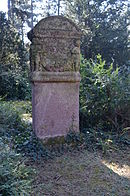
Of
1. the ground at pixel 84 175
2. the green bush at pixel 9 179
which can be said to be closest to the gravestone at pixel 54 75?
the ground at pixel 84 175

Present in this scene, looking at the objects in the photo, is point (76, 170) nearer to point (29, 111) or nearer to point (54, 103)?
point (54, 103)

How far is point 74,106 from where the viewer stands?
3852mm

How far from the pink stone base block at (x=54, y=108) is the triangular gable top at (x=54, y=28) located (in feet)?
2.43

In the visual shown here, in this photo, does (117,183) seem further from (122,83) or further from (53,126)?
(122,83)

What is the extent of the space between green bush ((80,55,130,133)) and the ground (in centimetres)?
97

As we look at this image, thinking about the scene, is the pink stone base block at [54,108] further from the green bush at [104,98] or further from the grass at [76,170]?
the green bush at [104,98]

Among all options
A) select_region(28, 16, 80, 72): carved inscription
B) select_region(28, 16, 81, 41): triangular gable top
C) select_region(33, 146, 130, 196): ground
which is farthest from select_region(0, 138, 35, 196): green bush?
select_region(28, 16, 81, 41): triangular gable top

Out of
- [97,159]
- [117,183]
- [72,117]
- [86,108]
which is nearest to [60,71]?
[72,117]

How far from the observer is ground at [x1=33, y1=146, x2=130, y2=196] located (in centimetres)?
246

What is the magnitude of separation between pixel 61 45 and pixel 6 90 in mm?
6578

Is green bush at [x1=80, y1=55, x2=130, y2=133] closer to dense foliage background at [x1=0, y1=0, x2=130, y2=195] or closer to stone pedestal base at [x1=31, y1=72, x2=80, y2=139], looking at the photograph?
dense foliage background at [x1=0, y1=0, x2=130, y2=195]

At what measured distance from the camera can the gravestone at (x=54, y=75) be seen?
3.58m

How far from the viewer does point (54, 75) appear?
3.63 m

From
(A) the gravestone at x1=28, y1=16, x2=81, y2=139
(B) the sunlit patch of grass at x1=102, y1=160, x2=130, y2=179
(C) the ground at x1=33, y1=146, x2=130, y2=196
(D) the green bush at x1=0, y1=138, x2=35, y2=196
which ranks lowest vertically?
(B) the sunlit patch of grass at x1=102, y1=160, x2=130, y2=179
